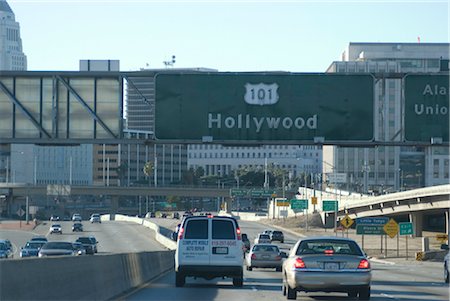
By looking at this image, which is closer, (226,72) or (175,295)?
(175,295)

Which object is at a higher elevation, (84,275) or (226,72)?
(226,72)

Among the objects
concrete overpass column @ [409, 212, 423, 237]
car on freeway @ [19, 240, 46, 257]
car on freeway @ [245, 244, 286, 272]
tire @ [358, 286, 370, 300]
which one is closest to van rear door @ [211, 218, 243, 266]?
tire @ [358, 286, 370, 300]

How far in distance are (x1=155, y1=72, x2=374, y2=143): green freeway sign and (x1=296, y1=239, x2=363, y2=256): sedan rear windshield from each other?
617 centimetres

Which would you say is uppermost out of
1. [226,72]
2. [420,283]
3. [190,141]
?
[226,72]

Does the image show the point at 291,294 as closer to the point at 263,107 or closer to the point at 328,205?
the point at 263,107

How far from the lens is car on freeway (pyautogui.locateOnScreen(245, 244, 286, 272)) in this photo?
43.9m

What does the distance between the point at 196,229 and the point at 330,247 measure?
6.66m

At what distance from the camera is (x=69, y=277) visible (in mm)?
18359

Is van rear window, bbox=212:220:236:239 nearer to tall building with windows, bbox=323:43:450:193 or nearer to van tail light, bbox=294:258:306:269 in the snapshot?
van tail light, bbox=294:258:306:269

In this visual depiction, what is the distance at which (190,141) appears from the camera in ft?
94.2

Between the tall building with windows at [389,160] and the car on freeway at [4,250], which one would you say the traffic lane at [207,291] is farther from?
the tall building with windows at [389,160]

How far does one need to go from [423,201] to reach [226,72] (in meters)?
62.8

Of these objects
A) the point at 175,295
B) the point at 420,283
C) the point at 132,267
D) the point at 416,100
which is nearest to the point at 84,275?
the point at 175,295

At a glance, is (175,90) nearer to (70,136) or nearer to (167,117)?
(167,117)
